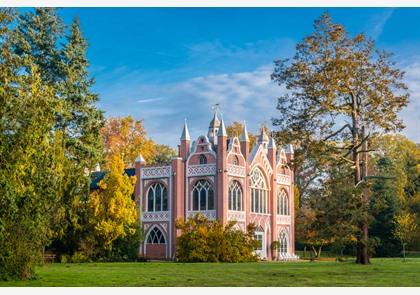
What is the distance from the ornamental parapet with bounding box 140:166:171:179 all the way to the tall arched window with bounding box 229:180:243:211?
394cm

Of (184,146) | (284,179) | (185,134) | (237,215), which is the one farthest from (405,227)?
(185,134)

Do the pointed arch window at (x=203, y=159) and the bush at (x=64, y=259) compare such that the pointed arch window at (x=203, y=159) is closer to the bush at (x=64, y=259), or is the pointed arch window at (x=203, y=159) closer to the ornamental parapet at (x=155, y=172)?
the ornamental parapet at (x=155, y=172)

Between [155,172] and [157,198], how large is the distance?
1.59 m

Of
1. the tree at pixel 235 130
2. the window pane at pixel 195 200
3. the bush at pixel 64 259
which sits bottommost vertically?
the bush at pixel 64 259

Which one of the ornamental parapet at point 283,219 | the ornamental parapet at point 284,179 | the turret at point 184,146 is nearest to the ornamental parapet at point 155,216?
the turret at point 184,146

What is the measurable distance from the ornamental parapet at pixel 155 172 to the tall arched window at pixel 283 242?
9217 millimetres

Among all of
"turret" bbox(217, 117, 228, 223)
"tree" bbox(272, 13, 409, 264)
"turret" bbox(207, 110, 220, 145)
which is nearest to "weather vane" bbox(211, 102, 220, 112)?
"turret" bbox(207, 110, 220, 145)

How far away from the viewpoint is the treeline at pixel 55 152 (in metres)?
17.2

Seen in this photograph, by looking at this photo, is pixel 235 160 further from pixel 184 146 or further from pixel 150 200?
pixel 150 200

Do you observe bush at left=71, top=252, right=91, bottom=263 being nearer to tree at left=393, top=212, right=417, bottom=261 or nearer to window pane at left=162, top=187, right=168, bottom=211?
window pane at left=162, top=187, right=168, bottom=211

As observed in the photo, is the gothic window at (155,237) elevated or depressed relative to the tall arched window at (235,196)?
depressed

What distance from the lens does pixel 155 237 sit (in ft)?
143

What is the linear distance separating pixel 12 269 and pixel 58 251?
2037 centimetres
